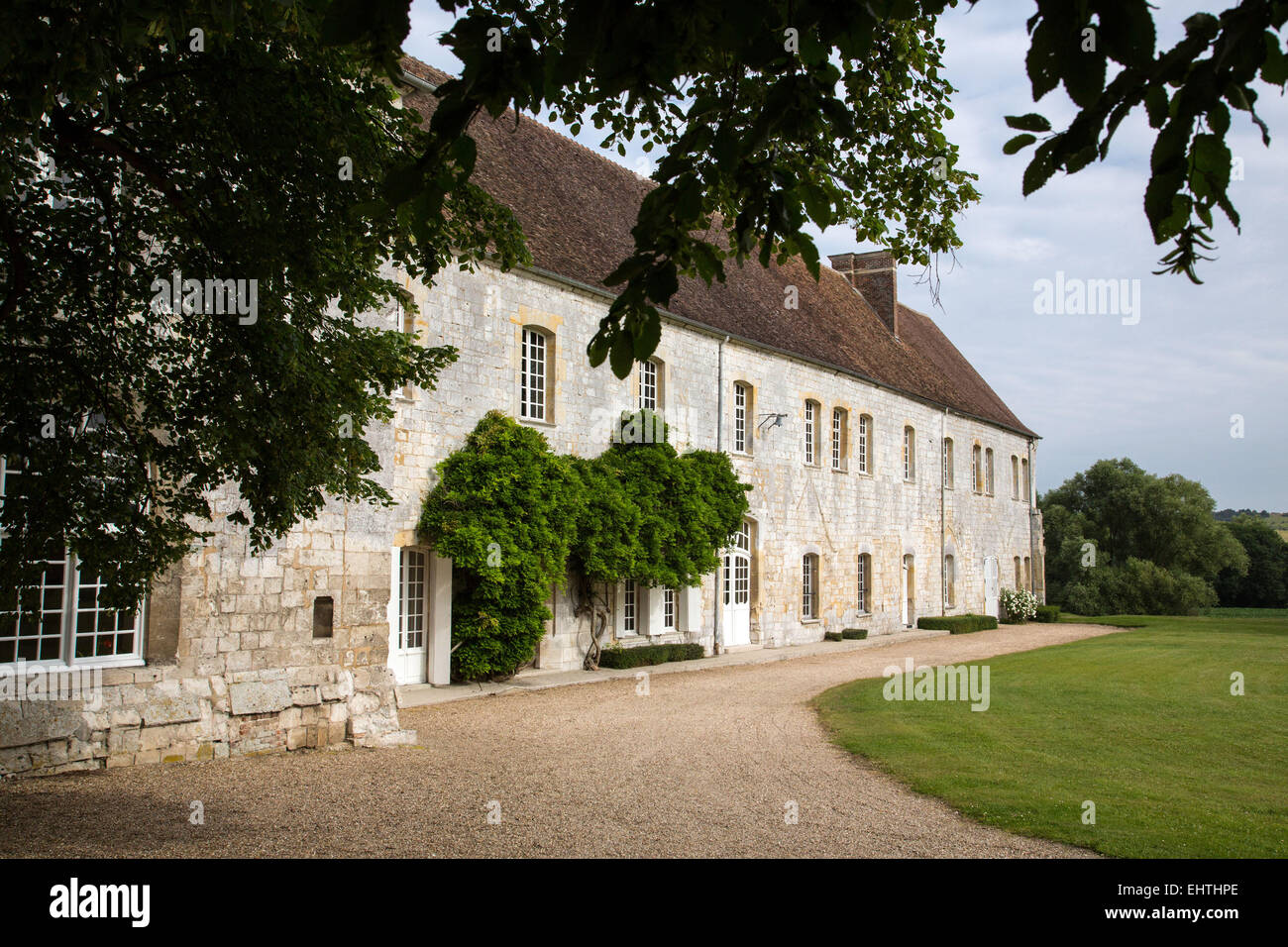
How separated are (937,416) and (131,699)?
24.8m

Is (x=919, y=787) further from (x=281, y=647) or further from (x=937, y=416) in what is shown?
(x=937, y=416)

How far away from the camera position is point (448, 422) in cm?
1333

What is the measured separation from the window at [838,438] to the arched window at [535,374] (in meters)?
10.2

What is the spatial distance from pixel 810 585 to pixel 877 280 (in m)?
11.9

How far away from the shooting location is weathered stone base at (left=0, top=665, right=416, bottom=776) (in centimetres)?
725

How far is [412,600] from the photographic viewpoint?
13117mm

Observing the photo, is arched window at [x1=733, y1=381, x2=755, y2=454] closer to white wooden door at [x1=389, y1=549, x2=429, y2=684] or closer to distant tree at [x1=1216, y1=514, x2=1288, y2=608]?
white wooden door at [x1=389, y1=549, x2=429, y2=684]

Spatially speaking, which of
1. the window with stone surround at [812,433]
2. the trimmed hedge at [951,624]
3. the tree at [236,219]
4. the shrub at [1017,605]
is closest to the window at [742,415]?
the window with stone surround at [812,433]

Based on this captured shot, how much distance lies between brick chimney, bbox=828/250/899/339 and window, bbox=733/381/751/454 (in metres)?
10.9

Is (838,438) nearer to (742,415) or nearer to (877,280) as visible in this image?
(742,415)

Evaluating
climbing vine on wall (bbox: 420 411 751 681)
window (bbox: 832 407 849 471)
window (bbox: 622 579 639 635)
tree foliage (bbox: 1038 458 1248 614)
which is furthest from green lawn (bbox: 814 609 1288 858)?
tree foliage (bbox: 1038 458 1248 614)

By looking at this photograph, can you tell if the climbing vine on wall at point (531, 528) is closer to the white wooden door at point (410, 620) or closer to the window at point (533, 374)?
the white wooden door at point (410, 620)

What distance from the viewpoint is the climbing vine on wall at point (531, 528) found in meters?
12.9
